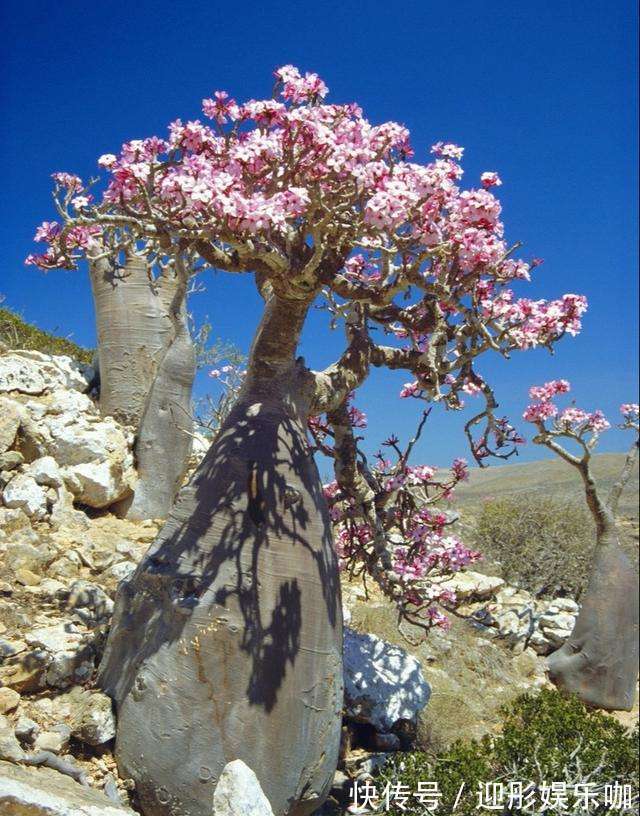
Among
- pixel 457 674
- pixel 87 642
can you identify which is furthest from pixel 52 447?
pixel 457 674

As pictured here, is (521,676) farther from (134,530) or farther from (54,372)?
(54,372)

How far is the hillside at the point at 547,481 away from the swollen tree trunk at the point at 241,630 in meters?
17.1

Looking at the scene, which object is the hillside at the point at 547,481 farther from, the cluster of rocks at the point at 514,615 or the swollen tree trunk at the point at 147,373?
the swollen tree trunk at the point at 147,373

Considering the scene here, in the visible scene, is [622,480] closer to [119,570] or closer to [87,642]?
[119,570]

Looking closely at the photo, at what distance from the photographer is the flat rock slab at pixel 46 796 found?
2.37 metres

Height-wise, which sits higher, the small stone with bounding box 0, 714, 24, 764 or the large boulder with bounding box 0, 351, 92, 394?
the large boulder with bounding box 0, 351, 92, 394

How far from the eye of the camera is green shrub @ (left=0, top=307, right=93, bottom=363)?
875 centimetres

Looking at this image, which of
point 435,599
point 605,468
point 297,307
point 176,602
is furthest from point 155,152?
point 605,468

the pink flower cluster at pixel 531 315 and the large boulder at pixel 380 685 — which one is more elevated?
the pink flower cluster at pixel 531 315

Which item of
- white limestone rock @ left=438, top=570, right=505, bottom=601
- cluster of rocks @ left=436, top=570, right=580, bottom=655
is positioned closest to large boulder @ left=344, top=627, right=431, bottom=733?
cluster of rocks @ left=436, top=570, right=580, bottom=655

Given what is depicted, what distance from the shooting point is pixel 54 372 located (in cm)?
690

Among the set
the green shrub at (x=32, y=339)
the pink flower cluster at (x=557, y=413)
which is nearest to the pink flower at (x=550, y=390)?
the pink flower cluster at (x=557, y=413)

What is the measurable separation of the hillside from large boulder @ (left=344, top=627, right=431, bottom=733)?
50.8 ft

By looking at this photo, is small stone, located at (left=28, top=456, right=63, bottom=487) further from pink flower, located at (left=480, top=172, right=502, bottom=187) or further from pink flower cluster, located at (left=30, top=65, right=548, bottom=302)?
pink flower, located at (left=480, top=172, right=502, bottom=187)
